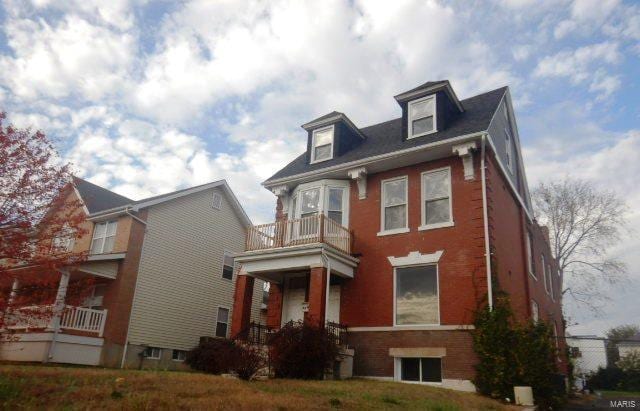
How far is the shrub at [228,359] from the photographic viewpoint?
36.4 feet

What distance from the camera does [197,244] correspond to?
24906 mm

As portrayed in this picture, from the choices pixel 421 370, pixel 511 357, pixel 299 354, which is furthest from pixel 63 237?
pixel 511 357

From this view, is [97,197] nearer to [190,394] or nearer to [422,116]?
[422,116]

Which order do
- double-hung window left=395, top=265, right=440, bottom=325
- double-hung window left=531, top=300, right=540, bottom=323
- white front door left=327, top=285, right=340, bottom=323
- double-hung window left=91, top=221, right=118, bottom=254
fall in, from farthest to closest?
double-hung window left=91, top=221, right=118, bottom=254 < double-hung window left=531, top=300, right=540, bottom=323 < white front door left=327, top=285, right=340, bottom=323 < double-hung window left=395, top=265, right=440, bottom=325

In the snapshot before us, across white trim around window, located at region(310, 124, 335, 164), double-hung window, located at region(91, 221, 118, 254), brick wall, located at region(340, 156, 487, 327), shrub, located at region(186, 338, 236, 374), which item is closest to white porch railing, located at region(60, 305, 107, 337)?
double-hung window, located at region(91, 221, 118, 254)

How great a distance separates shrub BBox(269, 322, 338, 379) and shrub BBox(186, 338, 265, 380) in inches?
19.6

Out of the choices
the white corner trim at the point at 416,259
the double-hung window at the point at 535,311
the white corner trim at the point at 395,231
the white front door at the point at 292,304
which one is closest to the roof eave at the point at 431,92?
the white corner trim at the point at 395,231

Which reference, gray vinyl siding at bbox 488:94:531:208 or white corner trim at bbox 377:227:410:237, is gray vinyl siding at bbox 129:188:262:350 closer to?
white corner trim at bbox 377:227:410:237

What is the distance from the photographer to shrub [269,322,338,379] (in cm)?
1252

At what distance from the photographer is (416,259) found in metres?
15.6

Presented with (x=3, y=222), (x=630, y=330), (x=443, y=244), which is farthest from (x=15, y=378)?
(x=630, y=330)

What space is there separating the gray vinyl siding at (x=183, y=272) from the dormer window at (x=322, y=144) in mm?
8050

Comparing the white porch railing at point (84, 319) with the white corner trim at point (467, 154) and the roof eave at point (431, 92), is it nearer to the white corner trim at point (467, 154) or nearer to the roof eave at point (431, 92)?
the roof eave at point (431, 92)

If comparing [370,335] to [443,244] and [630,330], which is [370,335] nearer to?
[443,244]
